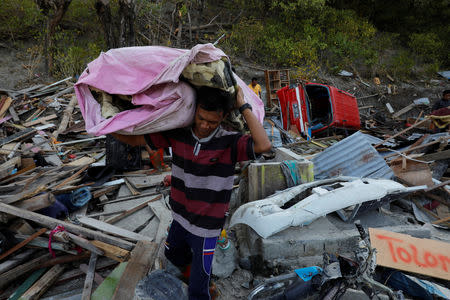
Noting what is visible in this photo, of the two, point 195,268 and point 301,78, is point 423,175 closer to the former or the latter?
point 195,268

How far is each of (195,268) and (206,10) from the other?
1716cm

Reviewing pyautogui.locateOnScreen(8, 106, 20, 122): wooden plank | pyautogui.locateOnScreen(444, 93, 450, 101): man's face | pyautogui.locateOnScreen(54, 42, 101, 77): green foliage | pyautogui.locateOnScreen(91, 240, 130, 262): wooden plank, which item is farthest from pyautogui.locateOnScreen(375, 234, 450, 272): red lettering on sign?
pyautogui.locateOnScreen(54, 42, 101, 77): green foliage

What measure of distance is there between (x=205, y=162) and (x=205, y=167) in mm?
39

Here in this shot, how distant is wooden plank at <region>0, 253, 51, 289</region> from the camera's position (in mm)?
2908

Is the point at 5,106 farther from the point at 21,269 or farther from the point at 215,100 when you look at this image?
the point at 215,100

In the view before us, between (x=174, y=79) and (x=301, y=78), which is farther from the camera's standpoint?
(x=301, y=78)

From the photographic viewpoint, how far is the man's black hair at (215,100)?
1.70 meters

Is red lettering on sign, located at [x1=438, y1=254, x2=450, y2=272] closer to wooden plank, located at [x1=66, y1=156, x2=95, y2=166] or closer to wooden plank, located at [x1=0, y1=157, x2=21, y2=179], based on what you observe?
wooden plank, located at [x1=66, y1=156, x2=95, y2=166]

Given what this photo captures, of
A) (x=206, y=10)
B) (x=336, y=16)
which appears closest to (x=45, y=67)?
(x=206, y=10)

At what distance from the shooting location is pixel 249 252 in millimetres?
3367

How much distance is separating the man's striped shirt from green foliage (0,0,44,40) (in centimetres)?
1343

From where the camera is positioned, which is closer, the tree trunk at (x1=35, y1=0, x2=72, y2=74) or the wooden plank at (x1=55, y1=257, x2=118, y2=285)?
the wooden plank at (x1=55, y1=257, x2=118, y2=285)

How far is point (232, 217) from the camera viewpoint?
3.53 meters

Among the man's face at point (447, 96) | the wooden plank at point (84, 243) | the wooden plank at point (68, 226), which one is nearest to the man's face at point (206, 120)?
the wooden plank at point (68, 226)
